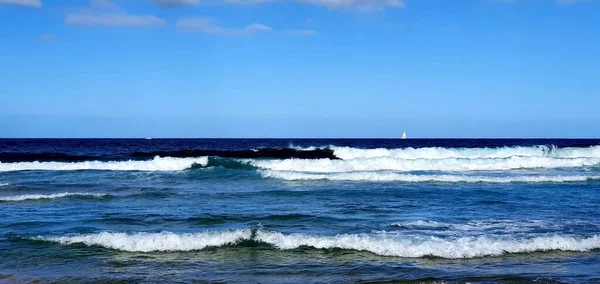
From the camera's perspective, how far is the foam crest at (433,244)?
31.0 feet

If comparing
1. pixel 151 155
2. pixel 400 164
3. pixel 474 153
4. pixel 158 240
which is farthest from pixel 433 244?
pixel 151 155

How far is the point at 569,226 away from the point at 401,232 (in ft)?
12.1

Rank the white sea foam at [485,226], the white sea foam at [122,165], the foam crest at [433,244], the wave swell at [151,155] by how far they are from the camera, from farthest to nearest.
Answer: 1. the wave swell at [151,155]
2. the white sea foam at [122,165]
3. the white sea foam at [485,226]
4. the foam crest at [433,244]

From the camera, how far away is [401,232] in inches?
436

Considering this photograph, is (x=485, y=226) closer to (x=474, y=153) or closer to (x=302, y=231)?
(x=302, y=231)

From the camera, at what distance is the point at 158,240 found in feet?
33.5

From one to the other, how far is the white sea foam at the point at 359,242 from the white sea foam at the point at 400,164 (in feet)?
60.2

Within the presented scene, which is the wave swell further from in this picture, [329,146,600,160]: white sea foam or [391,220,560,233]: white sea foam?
[391,220,560,233]: white sea foam

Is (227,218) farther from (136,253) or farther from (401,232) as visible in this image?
(401,232)

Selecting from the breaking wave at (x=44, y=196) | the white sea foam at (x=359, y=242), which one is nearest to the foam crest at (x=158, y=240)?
the white sea foam at (x=359, y=242)

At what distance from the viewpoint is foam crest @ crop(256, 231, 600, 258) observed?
9.45 m

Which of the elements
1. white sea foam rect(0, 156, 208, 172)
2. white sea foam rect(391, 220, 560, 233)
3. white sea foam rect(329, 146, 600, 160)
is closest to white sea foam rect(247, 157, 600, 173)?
white sea foam rect(0, 156, 208, 172)

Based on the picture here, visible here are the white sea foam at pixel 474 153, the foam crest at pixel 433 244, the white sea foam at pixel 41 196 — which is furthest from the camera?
the white sea foam at pixel 474 153

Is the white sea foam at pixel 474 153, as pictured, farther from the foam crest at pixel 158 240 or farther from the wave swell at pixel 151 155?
the foam crest at pixel 158 240
